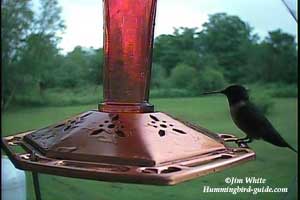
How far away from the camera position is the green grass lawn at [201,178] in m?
1.29

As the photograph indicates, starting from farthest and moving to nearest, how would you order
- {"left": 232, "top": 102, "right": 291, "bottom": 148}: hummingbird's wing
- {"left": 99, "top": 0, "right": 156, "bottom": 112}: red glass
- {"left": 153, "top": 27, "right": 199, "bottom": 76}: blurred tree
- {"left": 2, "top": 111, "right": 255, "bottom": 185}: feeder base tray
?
{"left": 153, "top": 27, "right": 199, "bottom": 76}: blurred tree → {"left": 232, "top": 102, "right": 291, "bottom": 148}: hummingbird's wing → {"left": 99, "top": 0, "right": 156, "bottom": 112}: red glass → {"left": 2, "top": 111, "right": 255, "bottom": 185}: feeder base tray

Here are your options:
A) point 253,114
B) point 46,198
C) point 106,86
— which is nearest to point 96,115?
point 106,86

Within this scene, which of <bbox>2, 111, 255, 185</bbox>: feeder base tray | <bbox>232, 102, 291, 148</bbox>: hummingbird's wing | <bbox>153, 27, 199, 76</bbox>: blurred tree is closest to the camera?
<bbox>2, 111, 255, 185</bbox>: feeder base tray

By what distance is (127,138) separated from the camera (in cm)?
52

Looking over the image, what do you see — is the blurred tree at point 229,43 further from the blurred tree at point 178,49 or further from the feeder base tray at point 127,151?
the feeder base tray at point 127,151

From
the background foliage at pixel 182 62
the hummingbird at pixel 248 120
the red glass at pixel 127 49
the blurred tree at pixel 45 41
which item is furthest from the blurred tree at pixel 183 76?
the red glass at pixel 127 49

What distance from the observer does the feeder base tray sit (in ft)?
1.47

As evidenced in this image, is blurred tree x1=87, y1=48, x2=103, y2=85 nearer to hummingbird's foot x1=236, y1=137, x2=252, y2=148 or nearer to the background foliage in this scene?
the background foliage

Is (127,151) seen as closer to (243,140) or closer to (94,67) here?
(243,140)

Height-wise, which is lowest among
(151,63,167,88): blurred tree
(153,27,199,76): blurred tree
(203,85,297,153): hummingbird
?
(203,85,297,153): hummingbird

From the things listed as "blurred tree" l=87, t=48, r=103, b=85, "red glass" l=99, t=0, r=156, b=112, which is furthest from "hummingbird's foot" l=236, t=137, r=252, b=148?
"blurred tree" l=87, t=48, r=103, b=85

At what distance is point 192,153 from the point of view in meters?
0.52

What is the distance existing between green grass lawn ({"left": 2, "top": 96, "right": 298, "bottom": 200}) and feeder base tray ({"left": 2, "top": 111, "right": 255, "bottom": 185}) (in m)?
0.65

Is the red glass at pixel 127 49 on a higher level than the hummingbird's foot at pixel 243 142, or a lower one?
higher
